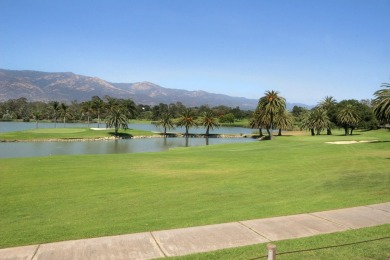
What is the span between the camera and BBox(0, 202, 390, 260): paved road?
26.5 ft

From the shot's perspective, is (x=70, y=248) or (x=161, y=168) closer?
(x=70, y=248)

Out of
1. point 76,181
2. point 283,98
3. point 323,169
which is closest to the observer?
point 76,181

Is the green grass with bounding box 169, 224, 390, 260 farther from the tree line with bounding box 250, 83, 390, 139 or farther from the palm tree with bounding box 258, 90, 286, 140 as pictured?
the palm tree with bounding box 258, 90, 286, 140

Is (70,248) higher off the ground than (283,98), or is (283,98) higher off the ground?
(283,98)

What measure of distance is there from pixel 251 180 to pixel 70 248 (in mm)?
11597

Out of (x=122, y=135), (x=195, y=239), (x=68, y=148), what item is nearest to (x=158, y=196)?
(x=195, y=239)

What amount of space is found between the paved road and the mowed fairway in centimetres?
63

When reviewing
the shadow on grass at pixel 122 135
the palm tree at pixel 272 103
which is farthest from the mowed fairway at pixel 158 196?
the shadow on grass at pixel 122 135

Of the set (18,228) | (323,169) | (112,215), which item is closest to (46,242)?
(18,228)

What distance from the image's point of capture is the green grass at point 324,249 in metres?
7.58

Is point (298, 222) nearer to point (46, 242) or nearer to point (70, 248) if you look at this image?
point (70, 248)

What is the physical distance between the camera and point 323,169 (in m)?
22.2

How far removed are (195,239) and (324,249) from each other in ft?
10.1

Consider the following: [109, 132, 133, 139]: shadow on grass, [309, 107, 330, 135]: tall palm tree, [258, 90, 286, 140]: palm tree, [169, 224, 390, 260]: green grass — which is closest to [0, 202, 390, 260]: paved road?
[169, 224, 390, 260]: green grass
